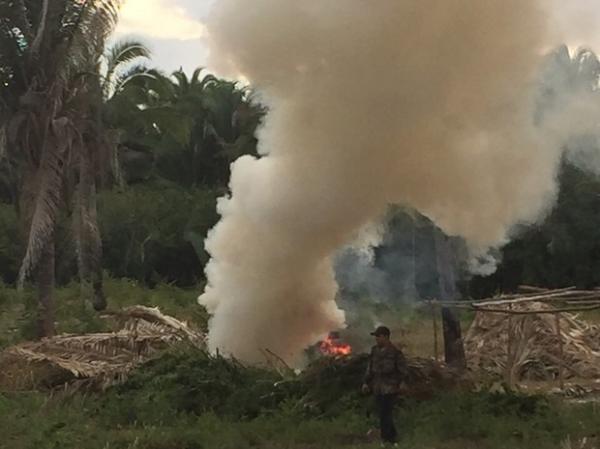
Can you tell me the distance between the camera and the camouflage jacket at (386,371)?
1084 centimetres

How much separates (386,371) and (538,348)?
25.9ft

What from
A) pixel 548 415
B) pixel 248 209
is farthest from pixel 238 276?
pixel 548 415

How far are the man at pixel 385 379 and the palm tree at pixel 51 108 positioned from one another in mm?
7880

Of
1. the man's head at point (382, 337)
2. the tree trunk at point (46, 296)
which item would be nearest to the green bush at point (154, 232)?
the tree trunk at point (46, 296)

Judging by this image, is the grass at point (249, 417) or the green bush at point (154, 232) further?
the green bush at point (154, 232)

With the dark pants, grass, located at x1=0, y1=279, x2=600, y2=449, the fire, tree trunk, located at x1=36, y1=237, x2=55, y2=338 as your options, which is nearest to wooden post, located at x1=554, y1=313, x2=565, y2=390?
grass, located at x1=0, y1=279, x2=600, y2=449

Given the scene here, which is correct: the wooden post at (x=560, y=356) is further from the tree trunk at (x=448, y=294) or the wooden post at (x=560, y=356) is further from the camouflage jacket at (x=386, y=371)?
the camouflage jacket at (x=386, y=371)

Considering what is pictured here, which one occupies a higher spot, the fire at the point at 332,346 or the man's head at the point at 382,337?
the fire at the point at 332,346

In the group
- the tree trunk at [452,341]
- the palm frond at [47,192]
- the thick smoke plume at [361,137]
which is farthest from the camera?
the palm frond at [47,192]

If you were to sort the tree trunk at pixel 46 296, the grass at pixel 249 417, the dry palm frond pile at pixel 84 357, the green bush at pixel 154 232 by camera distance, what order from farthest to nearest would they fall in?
the green bush at pixel 154 232
the tree trunk at pixel 46 296
the dry palm frond pile at pixel 84 357
the grass at pixel 249 417

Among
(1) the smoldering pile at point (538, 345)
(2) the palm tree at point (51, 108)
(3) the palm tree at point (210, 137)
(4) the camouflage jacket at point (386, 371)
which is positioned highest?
(3) the palm tree at point (210, 137)

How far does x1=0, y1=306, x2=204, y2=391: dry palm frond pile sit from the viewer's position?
14.7m

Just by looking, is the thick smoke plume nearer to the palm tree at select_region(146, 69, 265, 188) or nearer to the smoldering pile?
the smoldering pile

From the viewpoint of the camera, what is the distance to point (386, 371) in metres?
10.9
